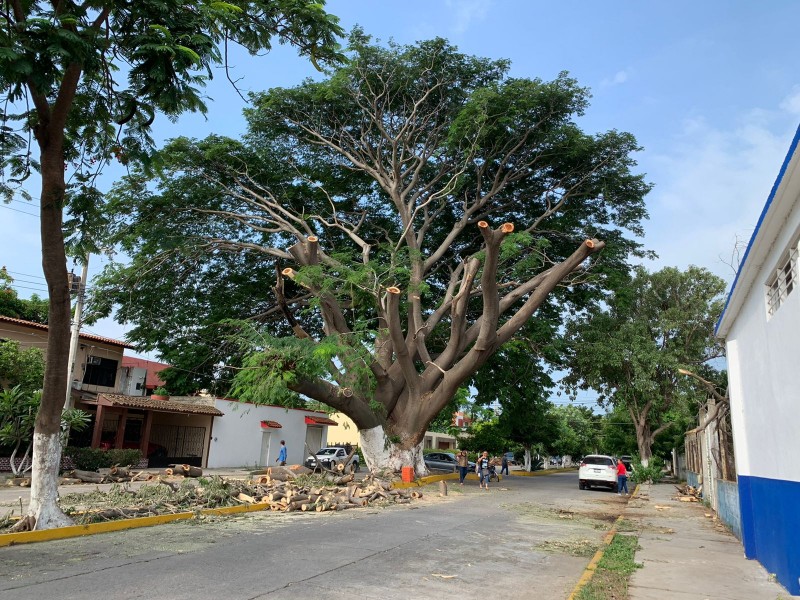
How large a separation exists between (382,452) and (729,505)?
1193 centimetres

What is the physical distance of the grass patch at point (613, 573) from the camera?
682 cm

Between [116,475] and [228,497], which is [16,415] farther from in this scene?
[228,497]

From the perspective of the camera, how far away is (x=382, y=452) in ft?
71.8

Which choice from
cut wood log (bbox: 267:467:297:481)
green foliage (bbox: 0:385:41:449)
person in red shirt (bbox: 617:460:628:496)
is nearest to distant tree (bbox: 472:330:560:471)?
person in red shirt (bbox: 617:460:628:496)

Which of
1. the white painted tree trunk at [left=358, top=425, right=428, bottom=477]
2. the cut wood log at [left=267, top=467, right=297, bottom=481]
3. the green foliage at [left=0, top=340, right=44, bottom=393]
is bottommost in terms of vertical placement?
the cut wood log at [left=267, top=467, right=297, bottom=481]

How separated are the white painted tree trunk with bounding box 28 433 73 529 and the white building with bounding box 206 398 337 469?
1785cm

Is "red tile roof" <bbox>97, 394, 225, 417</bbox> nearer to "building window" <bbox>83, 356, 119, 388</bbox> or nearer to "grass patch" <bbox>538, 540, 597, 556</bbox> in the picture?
"building window" <bbox>83, 356, 119, 388</bbox>

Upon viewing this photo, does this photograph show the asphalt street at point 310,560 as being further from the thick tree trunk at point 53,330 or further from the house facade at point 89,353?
the house facade at point 89,353

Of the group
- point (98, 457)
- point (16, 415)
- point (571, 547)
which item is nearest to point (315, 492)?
point (571, 547)

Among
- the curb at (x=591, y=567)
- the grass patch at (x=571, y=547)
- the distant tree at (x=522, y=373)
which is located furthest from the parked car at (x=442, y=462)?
the grass patch at (x=571, y=547)

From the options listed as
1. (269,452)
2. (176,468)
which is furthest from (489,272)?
(269,452)

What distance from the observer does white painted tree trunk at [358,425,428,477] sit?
2175cm

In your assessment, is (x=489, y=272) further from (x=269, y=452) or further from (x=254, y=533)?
(x=269, y=452)

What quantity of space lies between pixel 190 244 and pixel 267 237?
4.97 metres
